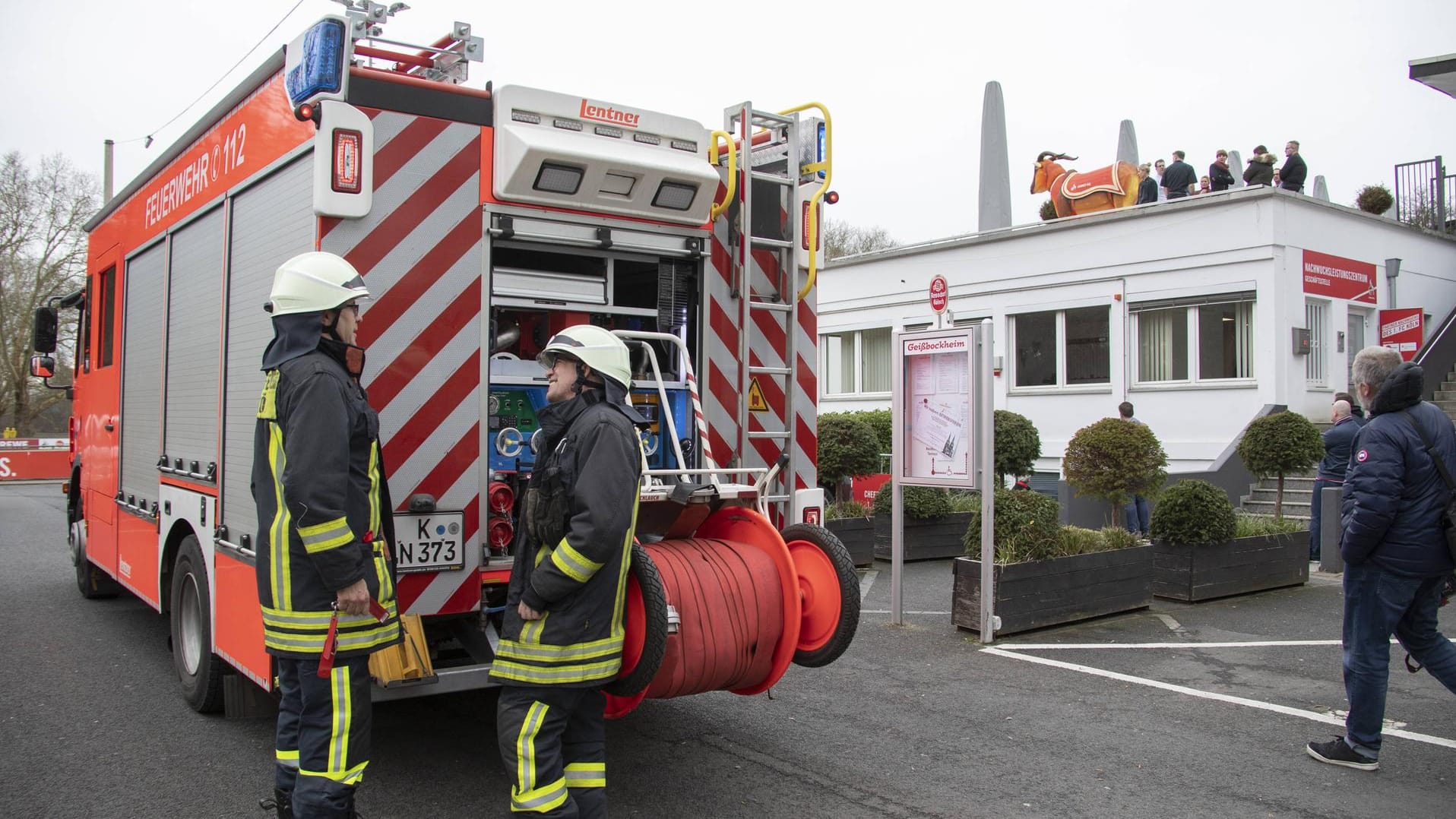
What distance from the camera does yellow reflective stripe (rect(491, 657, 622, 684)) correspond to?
134 inches

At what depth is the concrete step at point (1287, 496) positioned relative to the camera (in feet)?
44.4

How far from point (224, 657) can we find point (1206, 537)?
24.8ft

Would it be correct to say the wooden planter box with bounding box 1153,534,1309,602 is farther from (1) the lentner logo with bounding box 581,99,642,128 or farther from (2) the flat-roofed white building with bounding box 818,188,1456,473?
(1) the lentner logo with bounding box 581,99,642,128

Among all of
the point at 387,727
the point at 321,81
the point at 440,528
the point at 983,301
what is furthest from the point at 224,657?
the point at 983,301

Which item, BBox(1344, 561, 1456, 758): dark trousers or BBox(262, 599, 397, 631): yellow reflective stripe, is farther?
BBox(1344, 561, 1456, 758): dark trousers

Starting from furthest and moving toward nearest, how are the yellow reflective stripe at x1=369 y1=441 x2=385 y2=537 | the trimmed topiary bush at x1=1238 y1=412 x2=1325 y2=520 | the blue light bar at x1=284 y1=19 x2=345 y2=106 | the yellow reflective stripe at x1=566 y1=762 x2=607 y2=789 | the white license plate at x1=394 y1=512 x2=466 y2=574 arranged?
the trimmed topiary bush at x1=1238 y1=412 x2=1325 y2=520 → the white license plate at x1=394 y1=512 x2=466 y2=574 → the blue light bar at x1=284 y1=19 x2=345 y2=106 → the yellow reflective stripe at x1=369 y1=441 x2=385 y2=537 → the yellow reflective stripe at x1=566 y1=762 x2=607 y2=789

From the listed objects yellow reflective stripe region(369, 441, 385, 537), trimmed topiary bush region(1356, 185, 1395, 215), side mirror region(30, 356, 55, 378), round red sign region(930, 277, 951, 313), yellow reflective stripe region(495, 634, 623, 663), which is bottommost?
yellow reflective stripe region(495, 634, 623, 663)

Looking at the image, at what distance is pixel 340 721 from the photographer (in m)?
3.47

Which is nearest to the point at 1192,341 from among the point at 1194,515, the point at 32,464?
the point at 1194,515

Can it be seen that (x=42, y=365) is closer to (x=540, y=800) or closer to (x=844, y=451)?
(x=844, y=451)

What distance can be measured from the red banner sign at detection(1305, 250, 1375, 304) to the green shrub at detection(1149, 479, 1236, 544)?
7749 millimetres

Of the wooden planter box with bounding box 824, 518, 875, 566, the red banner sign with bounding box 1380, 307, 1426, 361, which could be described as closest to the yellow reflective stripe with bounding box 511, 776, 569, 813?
the wooden planter box with bounding box 824, 518, 875, 566

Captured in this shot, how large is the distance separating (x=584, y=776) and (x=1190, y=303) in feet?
47.3

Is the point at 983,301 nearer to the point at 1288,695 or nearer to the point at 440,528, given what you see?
the point at 1288,695
